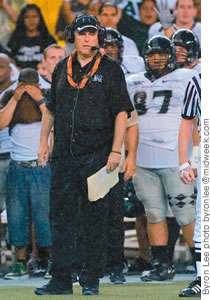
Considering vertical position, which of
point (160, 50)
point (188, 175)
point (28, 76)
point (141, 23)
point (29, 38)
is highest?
point (141, 23)

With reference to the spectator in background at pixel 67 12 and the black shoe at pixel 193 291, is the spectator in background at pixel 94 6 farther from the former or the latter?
the black shoe at pixel 193 291

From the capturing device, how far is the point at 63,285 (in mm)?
6102

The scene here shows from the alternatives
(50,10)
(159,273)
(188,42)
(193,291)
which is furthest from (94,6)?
(193,291)

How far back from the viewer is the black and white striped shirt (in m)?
6.20

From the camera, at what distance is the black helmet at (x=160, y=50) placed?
764 centimetres

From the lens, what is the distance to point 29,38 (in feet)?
28.1

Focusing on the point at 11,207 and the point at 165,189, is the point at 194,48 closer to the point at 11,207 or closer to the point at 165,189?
the point at 165,189

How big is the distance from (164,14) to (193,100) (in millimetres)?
2376

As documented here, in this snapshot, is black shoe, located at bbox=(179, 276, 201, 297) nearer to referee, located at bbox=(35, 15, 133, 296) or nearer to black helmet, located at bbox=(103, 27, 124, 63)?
referee, located at bbox=(35, 15, 133, 296)

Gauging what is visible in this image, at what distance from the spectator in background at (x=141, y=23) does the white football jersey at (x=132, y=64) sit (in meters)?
0.39

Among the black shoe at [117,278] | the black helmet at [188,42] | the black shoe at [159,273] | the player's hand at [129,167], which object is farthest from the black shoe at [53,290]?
the black helmet at [188,42]

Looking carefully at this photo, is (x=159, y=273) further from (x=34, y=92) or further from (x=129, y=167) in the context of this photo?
(x=34, y=92)

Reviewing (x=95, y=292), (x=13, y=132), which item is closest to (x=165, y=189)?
(x=13, y=132)

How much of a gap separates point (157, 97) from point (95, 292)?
1.94 meters
